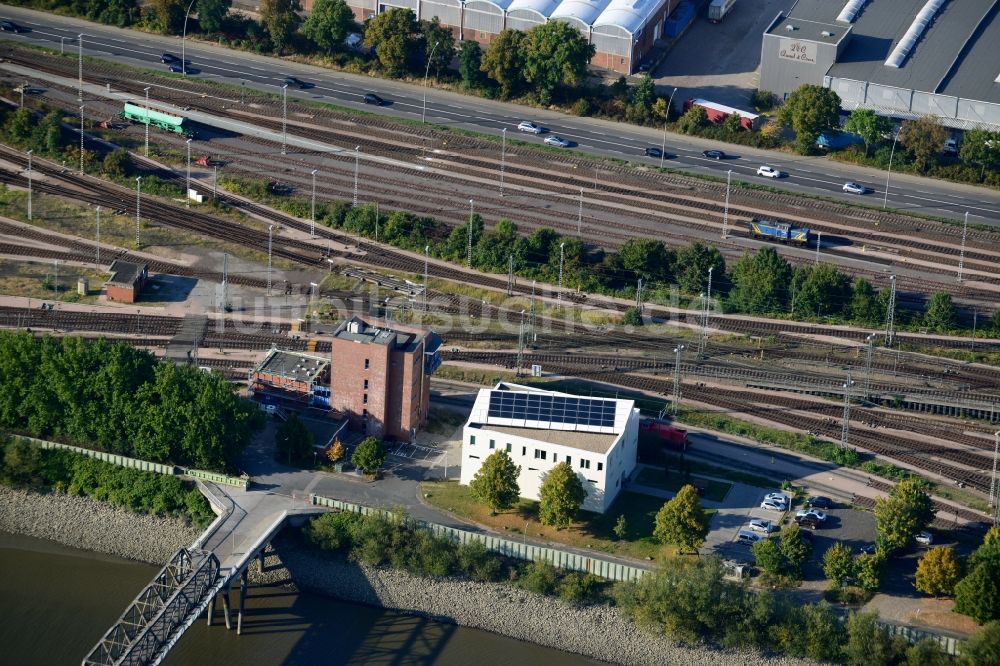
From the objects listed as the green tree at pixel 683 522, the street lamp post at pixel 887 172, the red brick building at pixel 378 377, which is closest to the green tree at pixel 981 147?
the street lamp post at pixel 887 172

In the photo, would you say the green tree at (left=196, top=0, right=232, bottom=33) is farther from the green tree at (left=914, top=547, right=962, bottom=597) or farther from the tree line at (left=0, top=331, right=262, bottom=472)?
the green tree at (left=914, top=547, right=962, bottom=597)

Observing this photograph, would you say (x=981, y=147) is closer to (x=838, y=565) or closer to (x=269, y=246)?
(x=269, y=246)

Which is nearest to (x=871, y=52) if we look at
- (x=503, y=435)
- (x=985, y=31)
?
(x=985, y=31)

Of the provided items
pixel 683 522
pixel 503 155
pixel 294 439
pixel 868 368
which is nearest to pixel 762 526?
pixel 683 522

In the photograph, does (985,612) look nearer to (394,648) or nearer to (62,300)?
(394,648)

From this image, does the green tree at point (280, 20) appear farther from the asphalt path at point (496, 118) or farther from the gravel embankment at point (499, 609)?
the gravel embankment at point (499, 609)
